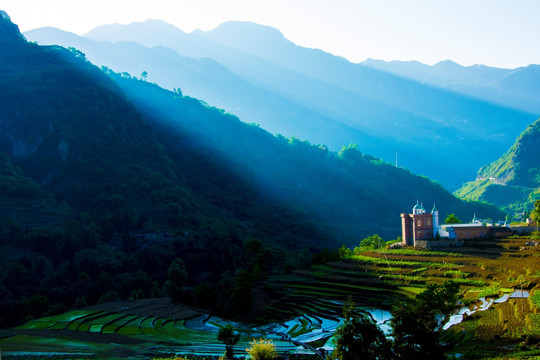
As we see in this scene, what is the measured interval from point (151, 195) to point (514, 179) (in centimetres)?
9829

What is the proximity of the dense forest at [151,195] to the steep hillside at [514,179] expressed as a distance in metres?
19.5

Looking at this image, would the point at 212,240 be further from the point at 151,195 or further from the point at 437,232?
the point at 437,232

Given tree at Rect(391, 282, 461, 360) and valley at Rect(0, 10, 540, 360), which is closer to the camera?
tree at Rect(391, 282, 461, 360)

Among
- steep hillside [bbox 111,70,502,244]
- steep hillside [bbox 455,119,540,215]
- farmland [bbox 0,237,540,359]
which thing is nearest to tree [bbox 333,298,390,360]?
farmland [bbox 0,237,540,359]

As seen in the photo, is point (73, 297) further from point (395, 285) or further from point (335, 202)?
point (335, 202)

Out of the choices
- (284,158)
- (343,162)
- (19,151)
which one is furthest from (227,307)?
(343,162)

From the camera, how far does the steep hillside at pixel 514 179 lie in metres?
126

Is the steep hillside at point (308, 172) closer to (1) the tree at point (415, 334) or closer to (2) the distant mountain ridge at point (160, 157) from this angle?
(2) the distant mountain ridge at point (160, 157)

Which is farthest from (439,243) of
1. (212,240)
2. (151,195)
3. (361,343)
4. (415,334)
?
(151,195)

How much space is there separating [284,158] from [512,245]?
82.9m

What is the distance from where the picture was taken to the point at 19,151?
9281 cm

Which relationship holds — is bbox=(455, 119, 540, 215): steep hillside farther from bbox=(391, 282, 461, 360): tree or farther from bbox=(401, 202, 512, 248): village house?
bbox=(391, 282, 461, 360): tree

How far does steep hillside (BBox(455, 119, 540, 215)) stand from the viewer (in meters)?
126

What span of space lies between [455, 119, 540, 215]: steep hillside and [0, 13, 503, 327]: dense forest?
19.5m
